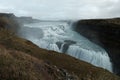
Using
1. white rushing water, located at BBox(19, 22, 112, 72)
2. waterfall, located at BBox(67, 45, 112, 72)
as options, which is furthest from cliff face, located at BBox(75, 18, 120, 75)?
waterfall, located at BBox(67, 45, 112, 72)

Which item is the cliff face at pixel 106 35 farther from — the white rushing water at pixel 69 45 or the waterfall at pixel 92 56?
the waterfall at pixel 92 56

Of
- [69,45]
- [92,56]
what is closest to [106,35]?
[69,45]

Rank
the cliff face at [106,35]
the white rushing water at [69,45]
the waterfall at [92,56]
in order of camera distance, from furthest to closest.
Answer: the cliff face at [106,35] < the white rushing water at [69,45] < the waterfall at [92,56]

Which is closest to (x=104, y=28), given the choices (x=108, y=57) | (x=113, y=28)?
(x=113, y=28)

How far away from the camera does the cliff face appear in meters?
92.2

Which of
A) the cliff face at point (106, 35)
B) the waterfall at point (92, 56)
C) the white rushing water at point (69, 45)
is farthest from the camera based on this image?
the cliff face at point (106, 35)

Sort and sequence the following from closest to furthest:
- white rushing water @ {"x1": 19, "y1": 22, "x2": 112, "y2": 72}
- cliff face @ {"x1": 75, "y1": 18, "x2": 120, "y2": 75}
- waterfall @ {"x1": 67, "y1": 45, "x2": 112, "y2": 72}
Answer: waterfall @ {"x1": 67, "y1": 45, "x2": 112, "y2": 72}
white rushing water @ {"x1": 19, "y1": 22, "x2": 112, "y2": 72}
cliff face @ {"x1": 75, "y1": 18, "x2": 120, "y2": 75}

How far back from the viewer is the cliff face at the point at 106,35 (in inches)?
3629

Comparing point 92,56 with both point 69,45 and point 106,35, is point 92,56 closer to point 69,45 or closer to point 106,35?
point 69,45

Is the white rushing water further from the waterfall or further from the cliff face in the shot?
the cliff face

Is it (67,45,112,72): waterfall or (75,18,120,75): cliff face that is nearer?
(67,45,112,72): waterfall

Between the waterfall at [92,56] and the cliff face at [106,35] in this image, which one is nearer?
the waterfall at [92,56]

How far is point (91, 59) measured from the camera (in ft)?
→ 264

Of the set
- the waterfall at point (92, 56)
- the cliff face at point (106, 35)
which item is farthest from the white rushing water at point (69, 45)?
the cliff face at point (106, 35)
